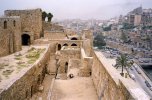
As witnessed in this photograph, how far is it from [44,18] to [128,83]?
3290 cm

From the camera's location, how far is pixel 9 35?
25297 mm

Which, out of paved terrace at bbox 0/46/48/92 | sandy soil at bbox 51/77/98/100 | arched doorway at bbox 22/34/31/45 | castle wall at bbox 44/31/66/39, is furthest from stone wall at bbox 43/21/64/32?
sandy soil at bbox 51/77/98/100

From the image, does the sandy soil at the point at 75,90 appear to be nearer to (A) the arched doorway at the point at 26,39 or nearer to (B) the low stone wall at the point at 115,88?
(B) the low stone wall at the point at 115,88

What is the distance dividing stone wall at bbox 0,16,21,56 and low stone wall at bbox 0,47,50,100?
3.83 m

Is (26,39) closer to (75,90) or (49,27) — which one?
(49,27)

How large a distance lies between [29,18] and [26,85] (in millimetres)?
16933

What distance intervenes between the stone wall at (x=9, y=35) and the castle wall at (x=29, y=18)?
4563mm

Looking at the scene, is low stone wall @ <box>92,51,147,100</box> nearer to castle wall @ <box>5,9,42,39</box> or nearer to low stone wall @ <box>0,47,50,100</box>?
low stone wall @ <box>0,47,50,100</box>

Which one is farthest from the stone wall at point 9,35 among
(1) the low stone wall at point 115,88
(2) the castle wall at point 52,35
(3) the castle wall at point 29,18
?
Result: (1) the low stone wall at point 115,88

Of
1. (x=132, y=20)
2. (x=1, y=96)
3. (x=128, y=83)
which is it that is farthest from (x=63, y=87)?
(x=132, y=20)

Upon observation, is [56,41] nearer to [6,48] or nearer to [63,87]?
[6,48]

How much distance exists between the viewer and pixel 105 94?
1200 centimetres

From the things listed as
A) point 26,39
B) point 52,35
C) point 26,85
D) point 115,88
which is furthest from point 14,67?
point 52,35

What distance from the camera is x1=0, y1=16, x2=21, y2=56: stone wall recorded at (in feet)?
78.6
